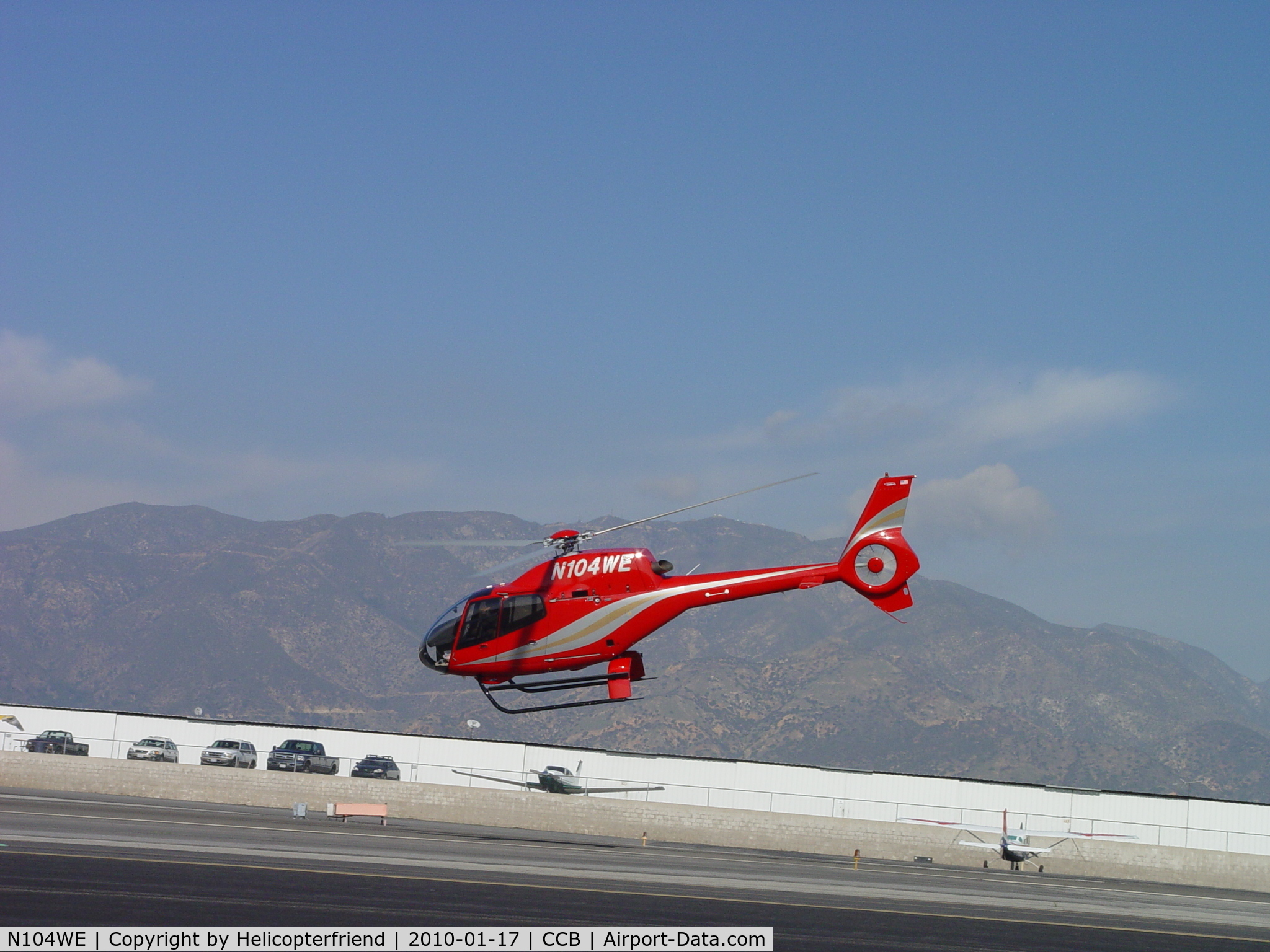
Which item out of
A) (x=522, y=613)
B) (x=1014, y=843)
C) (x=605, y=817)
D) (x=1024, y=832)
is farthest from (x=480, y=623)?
(x=1024, y=832)

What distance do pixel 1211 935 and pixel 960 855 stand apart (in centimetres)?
1920

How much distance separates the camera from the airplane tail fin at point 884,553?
25062 millimetres

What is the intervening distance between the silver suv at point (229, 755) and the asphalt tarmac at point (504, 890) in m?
14.2

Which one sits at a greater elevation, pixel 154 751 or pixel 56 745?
pixel 56 745

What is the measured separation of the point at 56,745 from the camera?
49469mm

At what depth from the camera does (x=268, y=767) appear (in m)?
49.1

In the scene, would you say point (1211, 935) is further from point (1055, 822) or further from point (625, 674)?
point (1055, 822)

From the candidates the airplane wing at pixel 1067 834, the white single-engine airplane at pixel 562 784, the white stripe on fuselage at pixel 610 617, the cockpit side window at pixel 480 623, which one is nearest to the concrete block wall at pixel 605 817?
the airplane wing at pixel 1067 834

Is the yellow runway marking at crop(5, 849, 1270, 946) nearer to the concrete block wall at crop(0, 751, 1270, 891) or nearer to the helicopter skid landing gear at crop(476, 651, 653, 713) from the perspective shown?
the helicopter skid landing gear at crop(476, 651, 653, 713)

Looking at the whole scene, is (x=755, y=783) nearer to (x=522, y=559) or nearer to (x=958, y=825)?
(x=958, y=825)

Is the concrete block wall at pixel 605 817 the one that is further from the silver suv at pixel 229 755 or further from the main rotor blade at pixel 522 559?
the main rotor blade at pixel 522 559

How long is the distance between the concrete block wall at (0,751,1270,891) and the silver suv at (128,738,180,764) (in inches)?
317

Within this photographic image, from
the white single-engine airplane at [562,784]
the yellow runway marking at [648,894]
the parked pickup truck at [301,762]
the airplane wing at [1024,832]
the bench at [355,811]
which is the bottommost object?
the yellow runway marking at [648,894]

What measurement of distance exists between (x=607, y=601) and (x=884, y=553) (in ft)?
19.6
